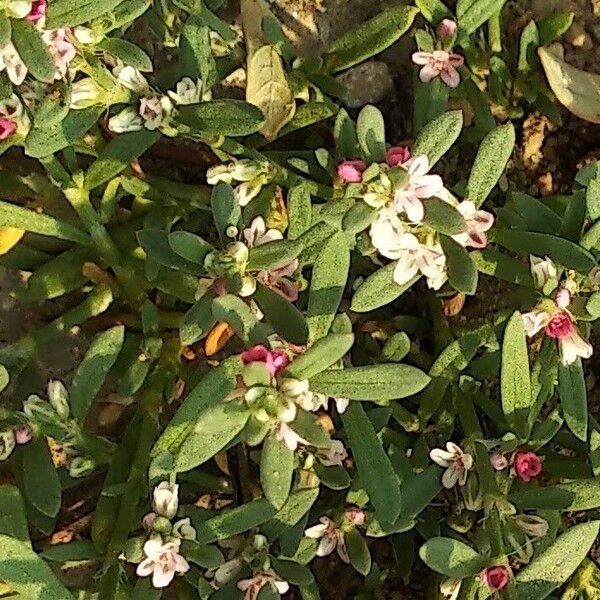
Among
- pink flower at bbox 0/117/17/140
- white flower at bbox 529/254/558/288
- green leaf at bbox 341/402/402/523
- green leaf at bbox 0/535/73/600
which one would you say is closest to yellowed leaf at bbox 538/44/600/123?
white flower at bbox 529/254/558/288

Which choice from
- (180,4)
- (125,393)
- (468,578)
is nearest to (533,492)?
(468,578)

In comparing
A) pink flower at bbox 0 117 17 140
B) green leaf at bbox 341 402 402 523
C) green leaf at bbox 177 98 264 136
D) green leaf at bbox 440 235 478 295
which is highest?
pink flower at bbox 0 117 17 140

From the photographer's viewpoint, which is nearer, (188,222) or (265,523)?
(265,523)

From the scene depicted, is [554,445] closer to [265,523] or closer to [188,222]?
[265,523]

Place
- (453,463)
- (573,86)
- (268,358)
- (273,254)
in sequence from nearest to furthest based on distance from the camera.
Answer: (268,358) < (273,254) < (453,463) < (573,86)

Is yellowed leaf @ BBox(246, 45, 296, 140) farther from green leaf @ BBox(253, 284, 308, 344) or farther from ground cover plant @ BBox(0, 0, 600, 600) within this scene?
green leaf @ BBox(253, 284, 308, 344)

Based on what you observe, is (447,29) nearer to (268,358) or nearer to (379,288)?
(379,288)

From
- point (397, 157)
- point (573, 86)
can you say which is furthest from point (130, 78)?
point (573, 86)
